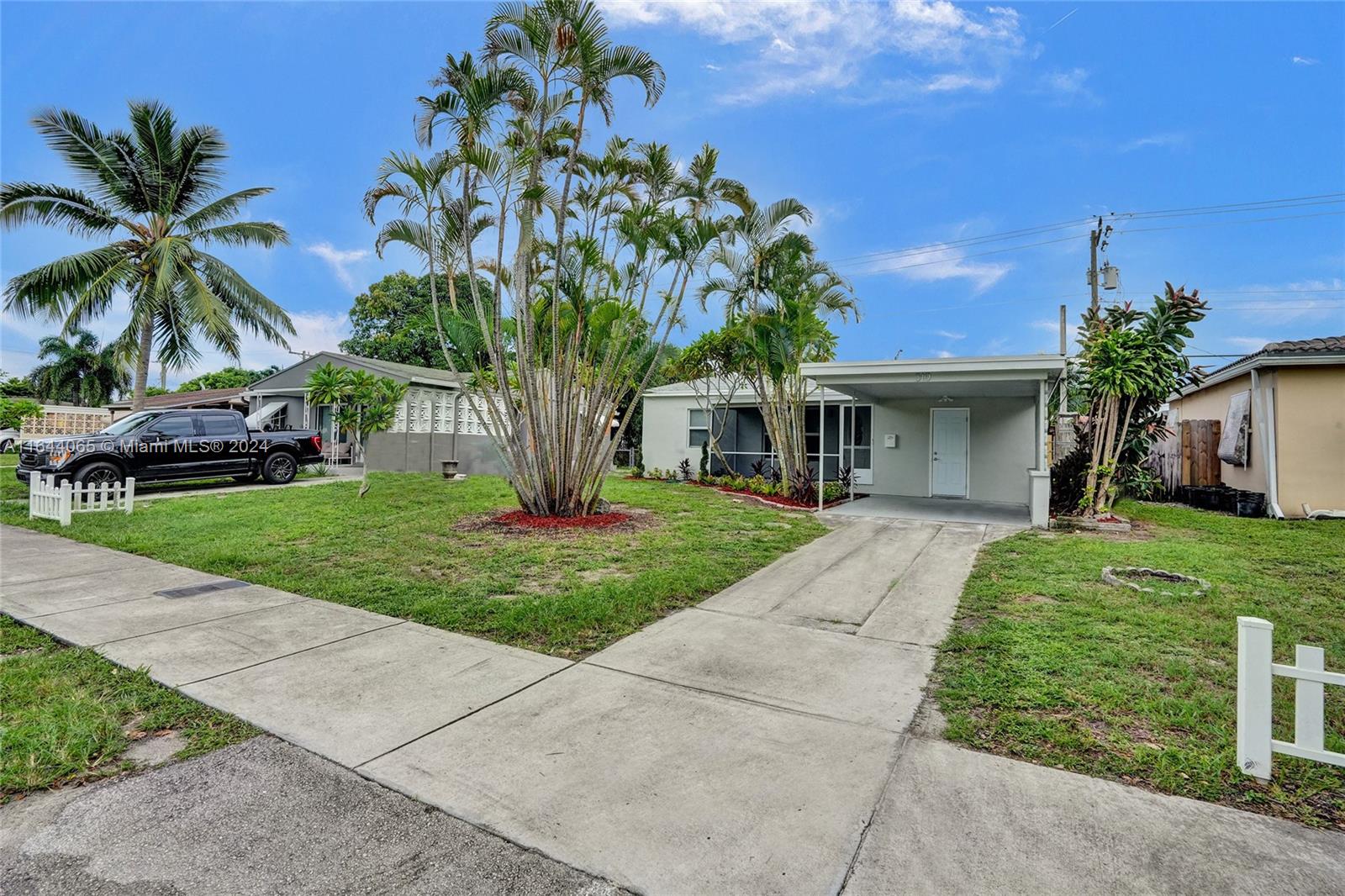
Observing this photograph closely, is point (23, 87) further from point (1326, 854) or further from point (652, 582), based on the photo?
point (1326, 854)

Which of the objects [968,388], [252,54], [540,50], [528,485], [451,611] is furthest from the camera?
[252,54]

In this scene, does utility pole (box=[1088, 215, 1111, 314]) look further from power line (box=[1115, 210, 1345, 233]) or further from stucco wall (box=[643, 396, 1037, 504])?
stucco wall (box=[643, 396, 1037, 504])

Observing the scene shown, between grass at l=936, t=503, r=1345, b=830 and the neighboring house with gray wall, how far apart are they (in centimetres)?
1248

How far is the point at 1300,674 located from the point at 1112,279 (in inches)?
765

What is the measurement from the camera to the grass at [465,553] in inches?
195

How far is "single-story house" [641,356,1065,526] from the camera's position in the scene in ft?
32.9

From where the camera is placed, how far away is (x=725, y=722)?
3166 mm

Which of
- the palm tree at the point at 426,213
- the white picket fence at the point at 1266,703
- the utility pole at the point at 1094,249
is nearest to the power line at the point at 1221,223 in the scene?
the utility pole at the point at 1094,249

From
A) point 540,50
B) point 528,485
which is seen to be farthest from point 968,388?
point 540,50

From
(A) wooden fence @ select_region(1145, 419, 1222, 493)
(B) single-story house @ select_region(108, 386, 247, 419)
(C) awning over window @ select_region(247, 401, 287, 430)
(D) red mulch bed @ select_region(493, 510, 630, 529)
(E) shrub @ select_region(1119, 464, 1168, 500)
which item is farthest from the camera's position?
(B) single-story house @ select_region(108, 386, 247, 419)

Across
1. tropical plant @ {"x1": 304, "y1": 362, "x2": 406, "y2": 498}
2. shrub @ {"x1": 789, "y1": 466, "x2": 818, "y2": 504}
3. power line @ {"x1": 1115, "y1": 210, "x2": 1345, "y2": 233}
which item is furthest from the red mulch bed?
power line @ {"x1": 1115, "y1": 210, "x2": 1345, "y2": 233}

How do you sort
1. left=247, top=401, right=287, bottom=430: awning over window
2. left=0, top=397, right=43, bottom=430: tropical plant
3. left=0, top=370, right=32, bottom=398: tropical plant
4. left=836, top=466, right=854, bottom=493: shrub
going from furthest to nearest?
left=0, top=370, right=32, bottom=398: tropical plant, left=0, top=397, right=43, bottom=430: tropical plant, left=247, top=401, right=287, bottom=430: awning over window, left=836, top=466, right=854, bottom=493: shrub

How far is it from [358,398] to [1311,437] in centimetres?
1689

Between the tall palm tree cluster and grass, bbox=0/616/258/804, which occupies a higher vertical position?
the tall palm tree cluster
